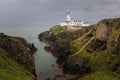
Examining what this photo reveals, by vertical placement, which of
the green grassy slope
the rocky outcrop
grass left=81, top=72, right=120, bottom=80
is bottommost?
grass left=81, top=72, right=120, bottom=80

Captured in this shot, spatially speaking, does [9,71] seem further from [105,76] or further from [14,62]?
[105,76]

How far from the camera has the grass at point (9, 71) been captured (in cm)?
11139

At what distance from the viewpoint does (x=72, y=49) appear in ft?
648

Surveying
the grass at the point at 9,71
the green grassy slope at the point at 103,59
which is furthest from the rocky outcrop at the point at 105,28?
the grass at the point at 9,71

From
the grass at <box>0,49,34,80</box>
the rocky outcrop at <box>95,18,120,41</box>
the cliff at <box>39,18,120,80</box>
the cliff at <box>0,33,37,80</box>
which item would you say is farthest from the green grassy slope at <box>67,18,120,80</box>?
the grass at <box>0,49,34,80</box>

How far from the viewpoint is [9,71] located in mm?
117438

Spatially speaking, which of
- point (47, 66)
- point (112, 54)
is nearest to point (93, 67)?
point (112, 54)

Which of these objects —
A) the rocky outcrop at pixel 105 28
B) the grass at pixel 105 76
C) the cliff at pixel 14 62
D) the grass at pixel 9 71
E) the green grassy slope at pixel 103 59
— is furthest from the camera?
the rocky outcrop at pixel 105 28

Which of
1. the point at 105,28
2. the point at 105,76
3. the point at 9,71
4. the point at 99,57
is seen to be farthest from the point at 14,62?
the point at 105,28

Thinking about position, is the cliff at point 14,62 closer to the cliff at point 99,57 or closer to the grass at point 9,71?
the grass at point 9,71

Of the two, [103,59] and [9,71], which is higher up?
[9,71]

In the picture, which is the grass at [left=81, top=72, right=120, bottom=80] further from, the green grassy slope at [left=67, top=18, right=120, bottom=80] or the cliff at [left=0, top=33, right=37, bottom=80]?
the cliff at [left=0, top=33, right=37, bottom=80]

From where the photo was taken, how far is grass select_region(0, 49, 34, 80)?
365 feet

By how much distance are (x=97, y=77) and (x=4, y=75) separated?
120ft
